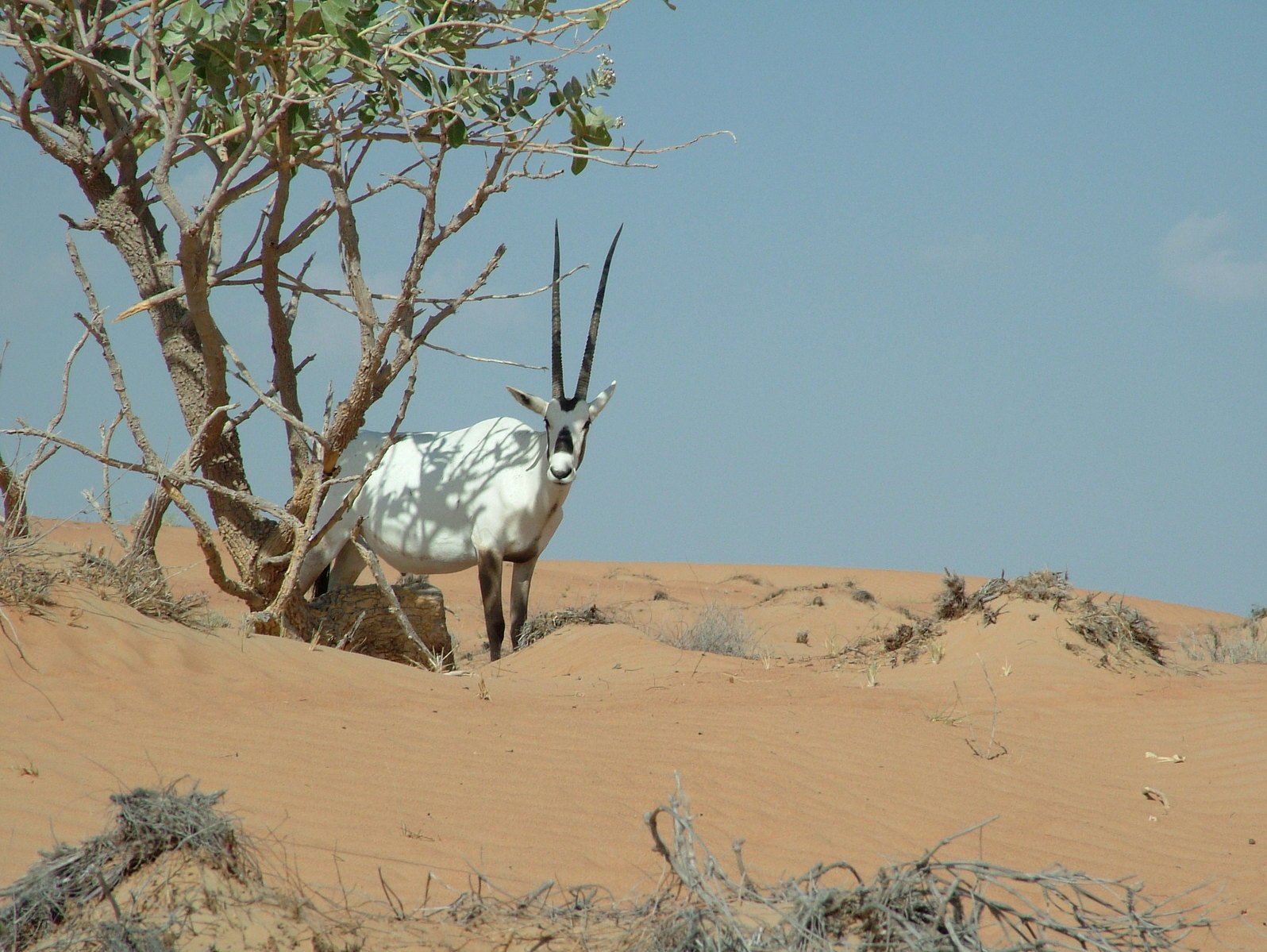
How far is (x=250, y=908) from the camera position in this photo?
3213 mm

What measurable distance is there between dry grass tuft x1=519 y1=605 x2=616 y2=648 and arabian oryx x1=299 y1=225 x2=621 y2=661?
0.10m

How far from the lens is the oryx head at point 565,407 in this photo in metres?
9.60

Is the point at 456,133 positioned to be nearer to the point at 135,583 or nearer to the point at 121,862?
the point at 135,583

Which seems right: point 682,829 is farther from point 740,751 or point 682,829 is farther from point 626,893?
point 740,751

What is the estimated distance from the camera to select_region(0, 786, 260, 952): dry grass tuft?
2.96m

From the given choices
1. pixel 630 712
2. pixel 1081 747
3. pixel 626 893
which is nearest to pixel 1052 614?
pixel 1081 747

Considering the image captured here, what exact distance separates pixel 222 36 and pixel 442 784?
4.40 metres

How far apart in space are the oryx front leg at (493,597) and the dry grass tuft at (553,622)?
251 mm

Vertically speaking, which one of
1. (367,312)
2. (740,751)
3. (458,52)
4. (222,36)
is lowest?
(740,751)

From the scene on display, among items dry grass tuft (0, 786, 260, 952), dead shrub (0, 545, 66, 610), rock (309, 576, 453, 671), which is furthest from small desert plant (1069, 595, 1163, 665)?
dry grass tuft (0, 786, 260, 952)

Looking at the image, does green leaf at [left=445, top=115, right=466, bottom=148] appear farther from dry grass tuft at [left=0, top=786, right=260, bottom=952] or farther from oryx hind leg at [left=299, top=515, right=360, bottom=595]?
dry grass tuft at [left=0, top=786, right=260, bottom=952]

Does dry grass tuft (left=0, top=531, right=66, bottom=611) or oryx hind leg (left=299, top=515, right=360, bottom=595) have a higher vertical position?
oryx hind leg (left=299, top=515, right=360, bottom=595)

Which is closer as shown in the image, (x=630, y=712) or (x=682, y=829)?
(x=682, y=829)

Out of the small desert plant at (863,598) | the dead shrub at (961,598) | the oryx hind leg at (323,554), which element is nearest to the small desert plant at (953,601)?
the dead shrub at (961,598)
